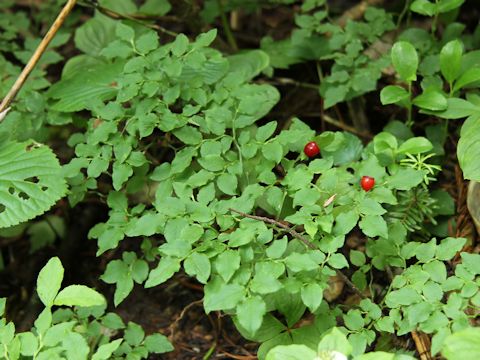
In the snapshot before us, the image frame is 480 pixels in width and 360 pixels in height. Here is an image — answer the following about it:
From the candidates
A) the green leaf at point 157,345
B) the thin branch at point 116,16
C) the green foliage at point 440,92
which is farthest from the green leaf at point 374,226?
the thin branch at point 116,16

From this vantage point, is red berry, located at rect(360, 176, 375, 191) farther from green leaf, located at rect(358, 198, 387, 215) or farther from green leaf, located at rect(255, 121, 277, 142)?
green leaf, located at rect(255, 121, 277, 142)

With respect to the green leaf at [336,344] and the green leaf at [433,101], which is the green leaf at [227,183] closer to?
the green leaf at [336,344]

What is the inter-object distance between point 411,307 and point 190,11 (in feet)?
5.36

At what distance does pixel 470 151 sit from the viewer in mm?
1725

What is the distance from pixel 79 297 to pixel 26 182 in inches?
21.1

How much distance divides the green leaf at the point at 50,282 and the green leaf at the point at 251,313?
17.9 inches

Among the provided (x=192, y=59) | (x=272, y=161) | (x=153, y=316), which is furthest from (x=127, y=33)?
(x=153, y=316)

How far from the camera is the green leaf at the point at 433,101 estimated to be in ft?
6.02

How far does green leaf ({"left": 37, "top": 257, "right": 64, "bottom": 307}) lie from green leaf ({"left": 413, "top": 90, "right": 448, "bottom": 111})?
1.16 m

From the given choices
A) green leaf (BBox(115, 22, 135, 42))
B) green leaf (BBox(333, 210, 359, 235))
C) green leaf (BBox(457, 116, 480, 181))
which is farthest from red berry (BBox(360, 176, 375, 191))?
green leaf (BBox(115, 22, 135, 42))

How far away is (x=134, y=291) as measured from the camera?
7.21ft

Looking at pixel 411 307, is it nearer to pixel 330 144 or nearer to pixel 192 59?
pixel 330 144

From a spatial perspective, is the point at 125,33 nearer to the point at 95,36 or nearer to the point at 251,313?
the point at 95,36

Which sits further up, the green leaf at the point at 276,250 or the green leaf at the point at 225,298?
the green leaf at the point at 276,250
